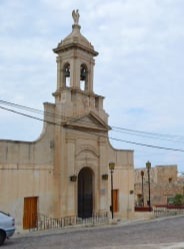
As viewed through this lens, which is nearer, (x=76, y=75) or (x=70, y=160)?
(x=70, y=160)

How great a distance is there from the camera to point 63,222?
22.9 m

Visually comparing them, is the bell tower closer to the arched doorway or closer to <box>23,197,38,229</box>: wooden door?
the arched doorway

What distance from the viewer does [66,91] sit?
2464cm

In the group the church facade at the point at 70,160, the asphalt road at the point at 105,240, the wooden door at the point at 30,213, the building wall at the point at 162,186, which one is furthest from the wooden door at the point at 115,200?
the building wall at the point at 162,186

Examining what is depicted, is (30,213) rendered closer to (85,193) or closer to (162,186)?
(85,193)

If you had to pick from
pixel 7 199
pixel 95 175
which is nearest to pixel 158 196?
pixel 95 175

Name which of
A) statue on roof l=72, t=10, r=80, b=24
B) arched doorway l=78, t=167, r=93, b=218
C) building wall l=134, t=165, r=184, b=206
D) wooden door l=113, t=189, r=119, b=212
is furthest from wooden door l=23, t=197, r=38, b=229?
building wall l=134, t=165, r=184, b=206

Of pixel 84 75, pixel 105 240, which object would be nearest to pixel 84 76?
pixel 84 75

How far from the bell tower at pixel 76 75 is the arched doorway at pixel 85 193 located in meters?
3.96

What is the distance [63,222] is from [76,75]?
934 centimetres

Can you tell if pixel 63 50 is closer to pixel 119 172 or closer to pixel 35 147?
pixel 35 147

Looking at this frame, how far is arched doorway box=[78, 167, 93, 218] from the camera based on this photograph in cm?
2588

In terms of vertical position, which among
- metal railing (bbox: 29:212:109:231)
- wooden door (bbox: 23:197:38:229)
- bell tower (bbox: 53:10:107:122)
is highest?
bell tower (bbox: 53:10:107:122)

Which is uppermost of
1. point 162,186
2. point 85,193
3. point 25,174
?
point 25,174
